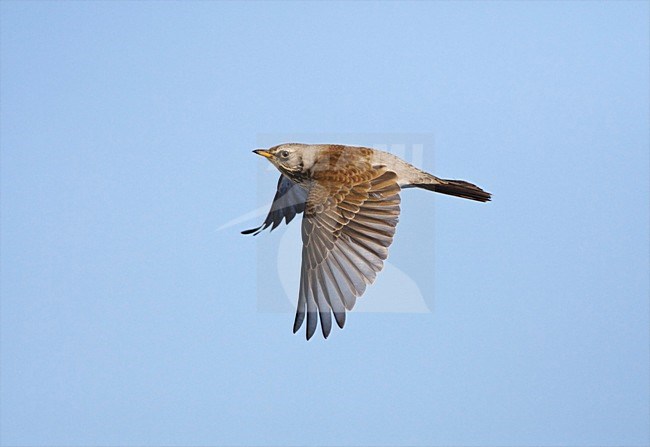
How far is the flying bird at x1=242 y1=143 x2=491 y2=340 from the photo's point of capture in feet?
12.0

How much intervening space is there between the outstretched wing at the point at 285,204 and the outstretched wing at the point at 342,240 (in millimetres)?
552

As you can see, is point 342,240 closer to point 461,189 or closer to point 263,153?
point 263,153

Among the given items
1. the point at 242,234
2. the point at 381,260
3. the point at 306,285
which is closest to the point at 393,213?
the point at 381,260

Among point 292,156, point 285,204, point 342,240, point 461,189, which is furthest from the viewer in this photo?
point 285,204

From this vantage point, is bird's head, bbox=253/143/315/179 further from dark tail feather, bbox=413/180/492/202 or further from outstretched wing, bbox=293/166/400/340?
dark tail feather, bbox=413/180/492/202

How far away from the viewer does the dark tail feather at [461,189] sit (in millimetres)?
4125

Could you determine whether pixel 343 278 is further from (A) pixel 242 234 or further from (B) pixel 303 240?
(A) pixel 242 234

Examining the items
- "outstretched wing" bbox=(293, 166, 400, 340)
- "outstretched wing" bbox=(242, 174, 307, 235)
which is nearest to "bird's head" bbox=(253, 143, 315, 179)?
"outstretched wing" bbox=(293, 166, 400, 340)

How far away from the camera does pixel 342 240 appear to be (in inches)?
150

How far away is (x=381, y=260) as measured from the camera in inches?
144

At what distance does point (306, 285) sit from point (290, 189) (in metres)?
0.93


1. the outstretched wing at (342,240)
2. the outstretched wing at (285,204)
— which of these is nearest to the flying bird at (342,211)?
the outstretched wing at (342,240)

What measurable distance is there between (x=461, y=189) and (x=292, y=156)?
0.80 m

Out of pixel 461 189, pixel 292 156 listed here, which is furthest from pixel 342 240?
pixel 461 189
